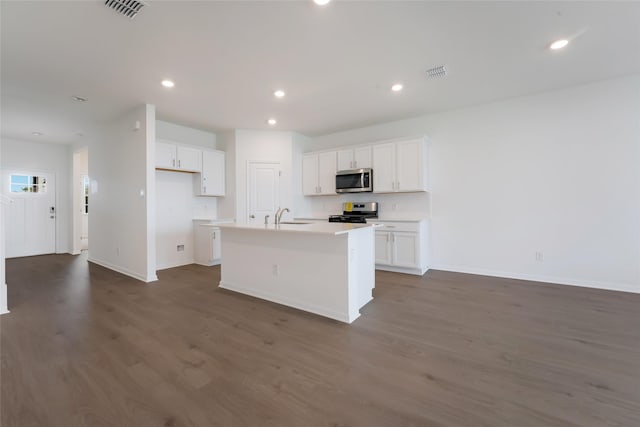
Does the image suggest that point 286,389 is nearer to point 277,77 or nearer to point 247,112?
point 277,77

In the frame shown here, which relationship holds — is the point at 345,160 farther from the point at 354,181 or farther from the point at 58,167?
the point at 58,167

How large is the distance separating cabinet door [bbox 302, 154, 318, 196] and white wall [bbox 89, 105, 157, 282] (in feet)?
9.23

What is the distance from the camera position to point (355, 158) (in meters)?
5.14

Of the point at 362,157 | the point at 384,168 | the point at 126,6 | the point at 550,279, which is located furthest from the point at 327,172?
the point at 550,279

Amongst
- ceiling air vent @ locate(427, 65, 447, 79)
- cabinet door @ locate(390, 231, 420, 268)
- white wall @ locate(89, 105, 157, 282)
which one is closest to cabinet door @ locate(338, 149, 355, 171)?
cabinet door @ locate(390, 231, 420, 268)

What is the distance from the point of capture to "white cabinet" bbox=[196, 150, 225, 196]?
5.10 meters

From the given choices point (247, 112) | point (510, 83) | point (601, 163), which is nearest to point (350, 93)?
point (247, 112)

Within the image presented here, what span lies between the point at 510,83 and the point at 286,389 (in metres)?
4.30

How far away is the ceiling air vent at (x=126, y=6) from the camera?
6.63 ft

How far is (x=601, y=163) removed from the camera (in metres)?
3.47

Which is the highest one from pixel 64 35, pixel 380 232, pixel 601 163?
pixel 64 35

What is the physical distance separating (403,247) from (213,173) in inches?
153

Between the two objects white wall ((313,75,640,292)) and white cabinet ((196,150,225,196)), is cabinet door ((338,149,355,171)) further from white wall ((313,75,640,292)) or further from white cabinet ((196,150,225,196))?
white cabinet ((196,150,225,196))

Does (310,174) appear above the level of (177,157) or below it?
below
